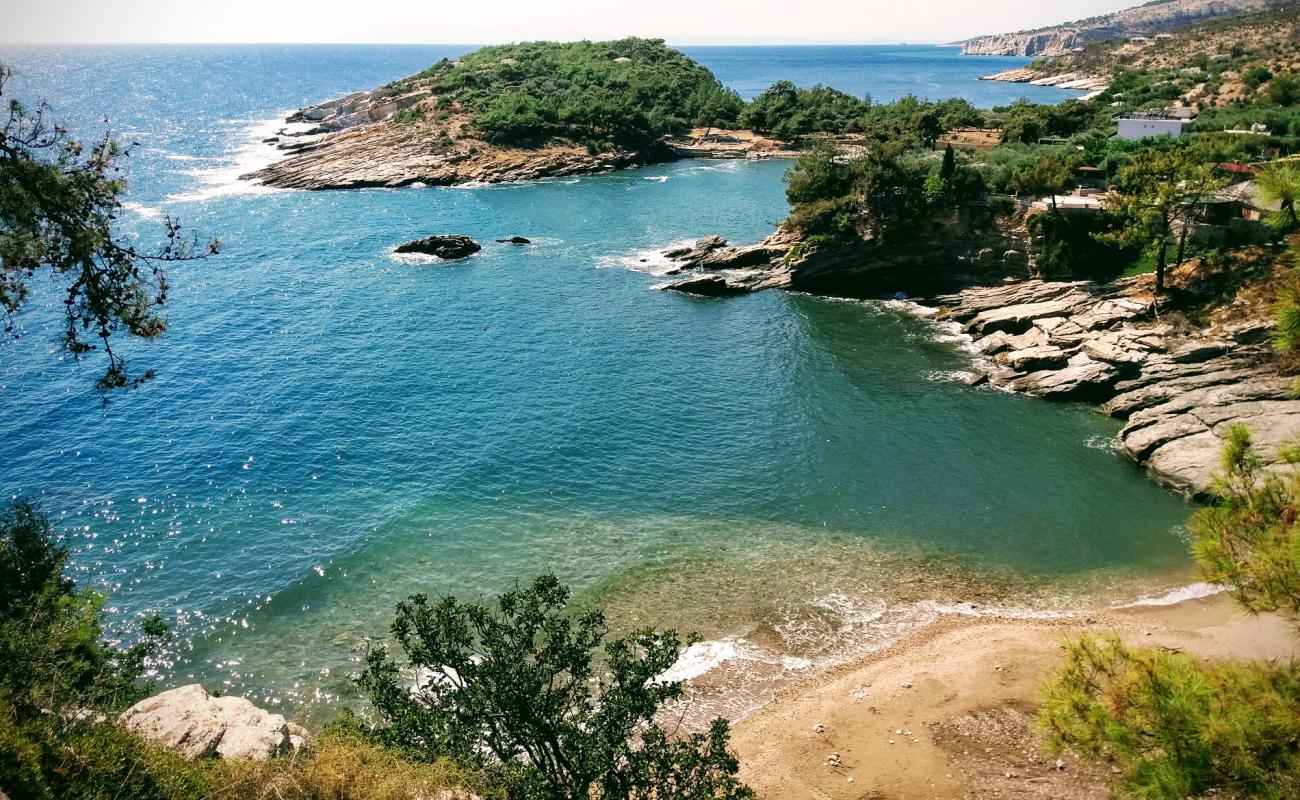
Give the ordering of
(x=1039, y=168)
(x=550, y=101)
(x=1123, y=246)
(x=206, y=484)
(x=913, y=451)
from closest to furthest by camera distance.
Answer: (x=206, y=484), (x=913, y=451), (x=1123, y=246), (x=1039, y=168), (x=550, y=101)

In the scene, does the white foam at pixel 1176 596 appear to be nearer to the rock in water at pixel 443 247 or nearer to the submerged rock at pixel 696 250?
the submerged rock at pixel 696 250

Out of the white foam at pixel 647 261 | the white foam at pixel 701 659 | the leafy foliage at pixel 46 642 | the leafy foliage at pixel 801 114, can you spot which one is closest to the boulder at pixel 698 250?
the white foam at pixel 647 261

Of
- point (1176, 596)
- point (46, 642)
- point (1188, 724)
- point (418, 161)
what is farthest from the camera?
point (418, 161)

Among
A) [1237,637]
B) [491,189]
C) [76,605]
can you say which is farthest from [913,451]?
[491,189]

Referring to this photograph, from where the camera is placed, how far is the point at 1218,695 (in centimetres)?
1291

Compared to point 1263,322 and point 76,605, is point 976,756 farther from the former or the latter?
point 1263,322

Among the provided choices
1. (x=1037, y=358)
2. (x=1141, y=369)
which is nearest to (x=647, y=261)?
(x=1037, y=358)

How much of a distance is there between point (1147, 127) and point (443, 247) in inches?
3126

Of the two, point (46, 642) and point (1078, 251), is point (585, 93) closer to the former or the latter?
point (1078, 251)

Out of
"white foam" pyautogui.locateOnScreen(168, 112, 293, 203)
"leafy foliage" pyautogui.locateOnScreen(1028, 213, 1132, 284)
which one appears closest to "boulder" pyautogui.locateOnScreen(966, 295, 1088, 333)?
"leafy foliage" pyautogui.locateOnScreen(1028, 213, 1132, 284)

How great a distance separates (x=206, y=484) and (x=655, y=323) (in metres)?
36.9

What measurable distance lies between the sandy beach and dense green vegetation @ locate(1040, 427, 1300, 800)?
36.7 feet

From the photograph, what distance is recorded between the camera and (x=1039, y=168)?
62531 mm

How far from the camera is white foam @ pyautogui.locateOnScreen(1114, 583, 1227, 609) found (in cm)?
3319
